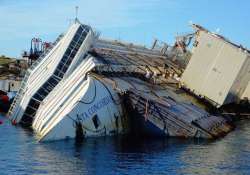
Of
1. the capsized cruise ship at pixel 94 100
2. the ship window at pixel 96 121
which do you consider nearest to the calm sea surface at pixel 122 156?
the ship window at pixel 96 121

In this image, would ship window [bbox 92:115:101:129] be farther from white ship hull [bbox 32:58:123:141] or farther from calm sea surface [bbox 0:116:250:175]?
calm sea surface [bbox 0:116:250:175]

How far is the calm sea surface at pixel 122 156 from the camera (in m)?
44.7

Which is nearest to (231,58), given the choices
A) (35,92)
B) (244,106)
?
(244,106)

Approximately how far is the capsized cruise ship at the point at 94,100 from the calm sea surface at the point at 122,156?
86.9 inches

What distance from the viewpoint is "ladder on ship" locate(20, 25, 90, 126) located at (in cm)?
7406

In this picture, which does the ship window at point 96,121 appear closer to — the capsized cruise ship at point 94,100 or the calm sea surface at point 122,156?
the capsized cruise ship at point 94,100

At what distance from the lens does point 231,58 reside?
288ft

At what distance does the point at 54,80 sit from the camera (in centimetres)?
7569

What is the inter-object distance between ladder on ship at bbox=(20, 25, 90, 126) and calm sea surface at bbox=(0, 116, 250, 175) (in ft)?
35.2

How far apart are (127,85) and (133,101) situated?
24.9 ft

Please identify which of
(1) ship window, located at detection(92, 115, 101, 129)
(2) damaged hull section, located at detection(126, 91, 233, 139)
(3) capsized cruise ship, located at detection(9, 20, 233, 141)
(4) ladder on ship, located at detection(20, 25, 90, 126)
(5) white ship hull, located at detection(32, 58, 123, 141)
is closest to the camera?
(5) white ship hull, located at detection(32, 58, 123, 141)

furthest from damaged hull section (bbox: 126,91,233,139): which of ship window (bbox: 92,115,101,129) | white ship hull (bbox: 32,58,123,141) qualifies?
ship window (bbox: 92,115,101,129)

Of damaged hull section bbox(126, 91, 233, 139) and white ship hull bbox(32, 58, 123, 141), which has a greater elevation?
damaged hull section bbox(126, 91, 233, 139)

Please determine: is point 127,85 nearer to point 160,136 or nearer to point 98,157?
point 160,136
